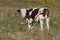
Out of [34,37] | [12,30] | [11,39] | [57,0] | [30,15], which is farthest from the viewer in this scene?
[57,0]

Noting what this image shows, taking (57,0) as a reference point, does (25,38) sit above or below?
above

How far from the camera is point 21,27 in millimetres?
13930

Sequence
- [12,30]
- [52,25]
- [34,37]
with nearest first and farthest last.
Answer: [34,37]
[12,30]
[52,25]

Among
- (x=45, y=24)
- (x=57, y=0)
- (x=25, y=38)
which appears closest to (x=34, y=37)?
(x=25, y=38)

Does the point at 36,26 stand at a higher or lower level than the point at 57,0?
higher

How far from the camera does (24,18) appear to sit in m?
14.0

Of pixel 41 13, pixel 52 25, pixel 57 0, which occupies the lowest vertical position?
pixel 57 0

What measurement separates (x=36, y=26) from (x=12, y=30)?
5.49 feet

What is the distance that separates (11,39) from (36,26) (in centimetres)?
409

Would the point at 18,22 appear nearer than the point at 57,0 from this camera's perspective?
Yes

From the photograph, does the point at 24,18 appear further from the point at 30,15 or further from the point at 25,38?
the point at 25,38

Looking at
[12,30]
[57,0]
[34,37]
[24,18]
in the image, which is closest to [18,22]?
[24,18]

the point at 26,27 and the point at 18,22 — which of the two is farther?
the point at 18,22

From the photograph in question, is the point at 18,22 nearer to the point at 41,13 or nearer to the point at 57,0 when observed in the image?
the point at 41,13
